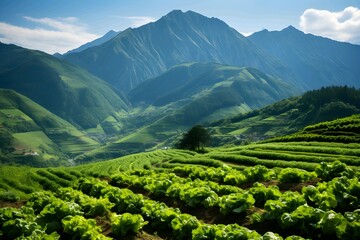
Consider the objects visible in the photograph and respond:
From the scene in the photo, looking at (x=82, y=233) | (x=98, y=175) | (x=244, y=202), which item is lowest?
(x=98, y=175)

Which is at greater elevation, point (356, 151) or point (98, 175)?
point (356, 151)

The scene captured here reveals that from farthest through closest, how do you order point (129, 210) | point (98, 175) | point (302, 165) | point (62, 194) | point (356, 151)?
point (98, 175) < point (356, 151) < point (302, 165) < point (62, 194) < point (129, 210)

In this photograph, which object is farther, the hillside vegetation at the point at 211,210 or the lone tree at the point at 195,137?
the lone tree at the point at 195,137

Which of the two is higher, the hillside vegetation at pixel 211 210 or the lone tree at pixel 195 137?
the hillside vegetation at pixel 211 210

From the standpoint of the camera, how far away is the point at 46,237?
17672mm

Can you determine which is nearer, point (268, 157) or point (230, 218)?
point (230, 218)

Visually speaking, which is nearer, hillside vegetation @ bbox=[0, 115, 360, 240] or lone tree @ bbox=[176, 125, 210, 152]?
hillside vegetation @ bbox=[0, 115, 360, 240]

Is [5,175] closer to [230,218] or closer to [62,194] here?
[62,194]

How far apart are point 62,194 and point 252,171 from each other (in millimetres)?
16955

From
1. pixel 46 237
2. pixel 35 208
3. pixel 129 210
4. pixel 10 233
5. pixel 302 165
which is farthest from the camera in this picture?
pixel 302 165

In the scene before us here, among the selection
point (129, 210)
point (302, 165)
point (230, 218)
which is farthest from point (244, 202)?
point (302, 165)

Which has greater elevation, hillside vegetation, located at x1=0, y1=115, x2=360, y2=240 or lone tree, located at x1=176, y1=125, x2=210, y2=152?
hillside vegetation, located at x1=0, y1=115, x2=360, y2=240

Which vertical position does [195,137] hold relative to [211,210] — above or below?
below

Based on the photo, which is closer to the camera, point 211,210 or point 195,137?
point 211,210
